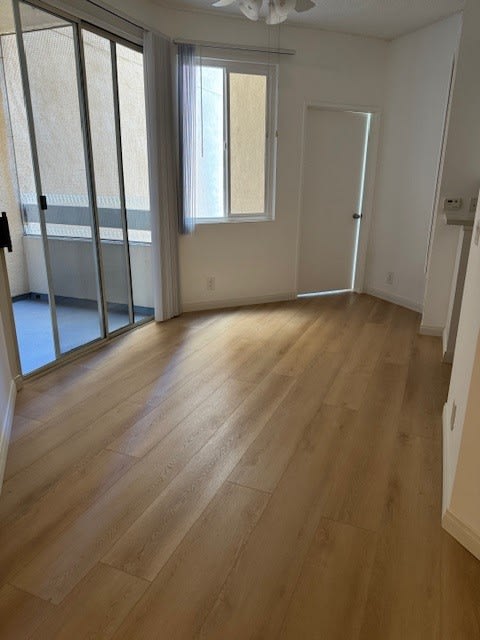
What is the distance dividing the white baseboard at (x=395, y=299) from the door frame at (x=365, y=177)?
0.15 meters

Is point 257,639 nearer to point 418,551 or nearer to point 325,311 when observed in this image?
point 418,551

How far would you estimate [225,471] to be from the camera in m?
2.11

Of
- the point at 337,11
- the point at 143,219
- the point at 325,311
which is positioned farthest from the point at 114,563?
the point at 337,11

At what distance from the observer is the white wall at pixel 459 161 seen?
327cm

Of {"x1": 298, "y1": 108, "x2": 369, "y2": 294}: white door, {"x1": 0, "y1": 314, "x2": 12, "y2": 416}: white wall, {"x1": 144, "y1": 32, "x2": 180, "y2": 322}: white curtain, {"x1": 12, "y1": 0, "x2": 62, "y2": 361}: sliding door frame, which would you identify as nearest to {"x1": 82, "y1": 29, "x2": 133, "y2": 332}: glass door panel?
{"x1": 144, "y1": 32, "x2": 180, "y2": 322}: white curtain

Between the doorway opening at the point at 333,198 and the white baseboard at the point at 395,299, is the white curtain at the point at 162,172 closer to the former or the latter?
the doorway opening at the point at 333,198

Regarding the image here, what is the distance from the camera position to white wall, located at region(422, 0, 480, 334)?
10.7 ft

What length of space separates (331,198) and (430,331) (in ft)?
6.17

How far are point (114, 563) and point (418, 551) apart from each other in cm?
112

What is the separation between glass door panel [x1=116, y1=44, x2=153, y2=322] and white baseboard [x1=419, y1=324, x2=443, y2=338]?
2505mm

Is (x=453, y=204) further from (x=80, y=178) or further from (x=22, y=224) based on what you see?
(x=22, y=224)

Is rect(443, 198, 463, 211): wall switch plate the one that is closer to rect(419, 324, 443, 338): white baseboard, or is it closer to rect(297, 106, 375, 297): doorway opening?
rect(419, 324, 443, 338): white baseboard

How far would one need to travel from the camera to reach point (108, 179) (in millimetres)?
3557

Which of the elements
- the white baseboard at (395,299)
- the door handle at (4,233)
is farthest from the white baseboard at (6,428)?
the white baseboard at (395,299)
